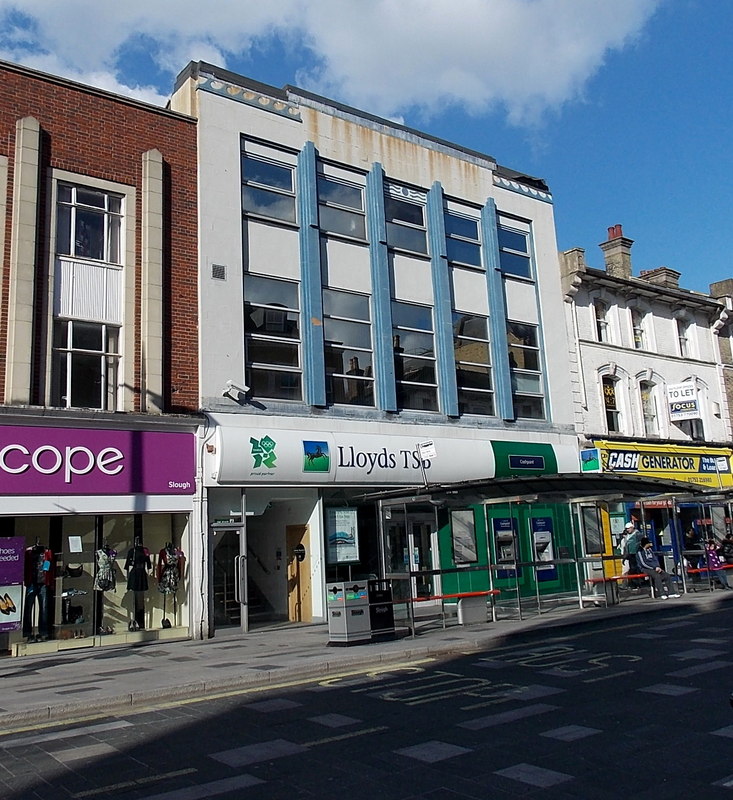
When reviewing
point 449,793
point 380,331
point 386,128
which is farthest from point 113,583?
point 386,128

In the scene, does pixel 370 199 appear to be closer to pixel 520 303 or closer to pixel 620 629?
pixel 520 303

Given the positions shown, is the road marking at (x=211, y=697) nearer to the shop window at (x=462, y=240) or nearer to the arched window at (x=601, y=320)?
the shop window at (x=462, y=240)

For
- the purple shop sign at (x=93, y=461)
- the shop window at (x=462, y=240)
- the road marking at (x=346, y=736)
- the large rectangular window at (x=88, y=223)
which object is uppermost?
the shop window at (x=462, y=240)

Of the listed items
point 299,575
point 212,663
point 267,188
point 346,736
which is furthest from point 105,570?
point 267,188

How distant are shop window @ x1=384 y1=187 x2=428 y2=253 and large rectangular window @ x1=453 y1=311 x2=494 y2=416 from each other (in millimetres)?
2364

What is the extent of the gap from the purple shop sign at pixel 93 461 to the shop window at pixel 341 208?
7.37 m

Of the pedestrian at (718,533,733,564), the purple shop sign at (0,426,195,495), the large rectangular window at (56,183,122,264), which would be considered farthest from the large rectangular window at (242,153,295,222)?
the pedestrian at (718,533,733,564)

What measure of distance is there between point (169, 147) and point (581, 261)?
13979mm

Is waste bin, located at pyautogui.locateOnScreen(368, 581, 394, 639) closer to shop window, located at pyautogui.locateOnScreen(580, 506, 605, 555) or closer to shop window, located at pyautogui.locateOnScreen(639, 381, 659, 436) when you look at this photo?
shop window, located at pyautogui.locateOnScreen(580, 506, 605, 555)

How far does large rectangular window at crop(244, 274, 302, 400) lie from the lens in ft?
62.0

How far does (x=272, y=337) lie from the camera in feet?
63.3

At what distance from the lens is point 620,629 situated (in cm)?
1539

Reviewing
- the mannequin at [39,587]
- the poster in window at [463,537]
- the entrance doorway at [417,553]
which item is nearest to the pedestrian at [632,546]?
the poster in window at [463,537]

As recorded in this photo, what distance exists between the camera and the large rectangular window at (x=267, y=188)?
1970 cm
